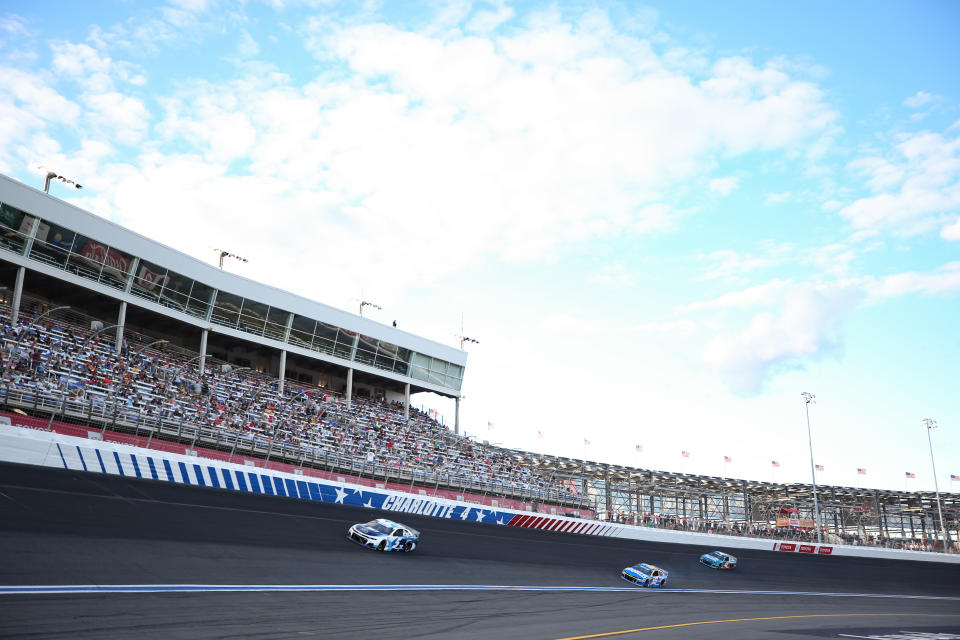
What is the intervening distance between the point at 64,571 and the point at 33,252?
25.7 meters

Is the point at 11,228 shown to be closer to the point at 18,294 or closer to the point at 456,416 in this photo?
the point at 18,294

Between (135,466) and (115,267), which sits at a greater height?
(115,267)

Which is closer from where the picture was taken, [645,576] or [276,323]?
[645,576]

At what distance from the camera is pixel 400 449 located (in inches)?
1638

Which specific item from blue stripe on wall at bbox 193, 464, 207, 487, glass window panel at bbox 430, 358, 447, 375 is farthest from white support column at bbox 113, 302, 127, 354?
glass window panel at bbox 430, 358, 447, 375

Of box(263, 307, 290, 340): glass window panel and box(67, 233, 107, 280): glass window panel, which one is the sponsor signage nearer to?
box(263, 307, 290, 340): glass window panel

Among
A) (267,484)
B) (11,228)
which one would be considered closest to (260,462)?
(267,484)

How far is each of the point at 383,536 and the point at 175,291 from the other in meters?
24.0

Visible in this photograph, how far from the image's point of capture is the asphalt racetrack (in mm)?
12062

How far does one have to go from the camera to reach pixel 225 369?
1630 inches

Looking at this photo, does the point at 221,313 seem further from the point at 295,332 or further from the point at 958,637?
the point at 958,637

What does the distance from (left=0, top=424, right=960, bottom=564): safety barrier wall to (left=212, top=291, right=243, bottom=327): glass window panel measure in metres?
15.5

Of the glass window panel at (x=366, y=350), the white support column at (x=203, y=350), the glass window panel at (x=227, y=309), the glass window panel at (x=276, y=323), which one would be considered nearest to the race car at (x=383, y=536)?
the white support column at (x=203, y=350)

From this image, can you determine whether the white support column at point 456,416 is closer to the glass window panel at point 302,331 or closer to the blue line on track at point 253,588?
the glass window panel at point 302,331
